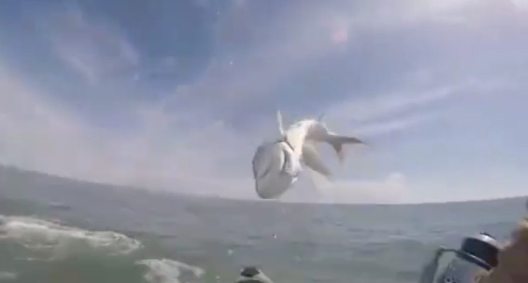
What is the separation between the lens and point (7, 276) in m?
2.58

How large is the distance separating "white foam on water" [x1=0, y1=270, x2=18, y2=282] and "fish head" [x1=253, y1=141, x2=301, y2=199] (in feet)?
3.73

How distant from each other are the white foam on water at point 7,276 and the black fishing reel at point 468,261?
2003 millimetres

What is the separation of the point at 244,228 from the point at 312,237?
355mm

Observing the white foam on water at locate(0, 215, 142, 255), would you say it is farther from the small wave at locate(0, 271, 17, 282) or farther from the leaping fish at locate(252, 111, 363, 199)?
the leaping fish at locate(252, 111, 363, 199)

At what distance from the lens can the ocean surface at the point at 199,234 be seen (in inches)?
103

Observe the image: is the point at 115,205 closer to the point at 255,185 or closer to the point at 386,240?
the point at 255,185

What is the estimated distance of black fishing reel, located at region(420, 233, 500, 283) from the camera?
911 mm

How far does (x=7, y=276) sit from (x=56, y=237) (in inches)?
9.2

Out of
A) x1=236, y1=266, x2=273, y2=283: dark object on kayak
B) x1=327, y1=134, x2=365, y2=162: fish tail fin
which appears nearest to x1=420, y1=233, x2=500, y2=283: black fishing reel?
x1=236, y1=266, x2=273, y2=283: dark object on kayak

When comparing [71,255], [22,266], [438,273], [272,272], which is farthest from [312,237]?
[438,273]

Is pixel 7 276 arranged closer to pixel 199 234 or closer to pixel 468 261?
pixel 199 234

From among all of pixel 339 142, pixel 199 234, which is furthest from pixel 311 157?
pixel 199 234

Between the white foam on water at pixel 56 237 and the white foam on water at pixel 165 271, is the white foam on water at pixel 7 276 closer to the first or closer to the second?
the white foam on water at pixel 56 237

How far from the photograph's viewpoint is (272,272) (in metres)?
2.74
